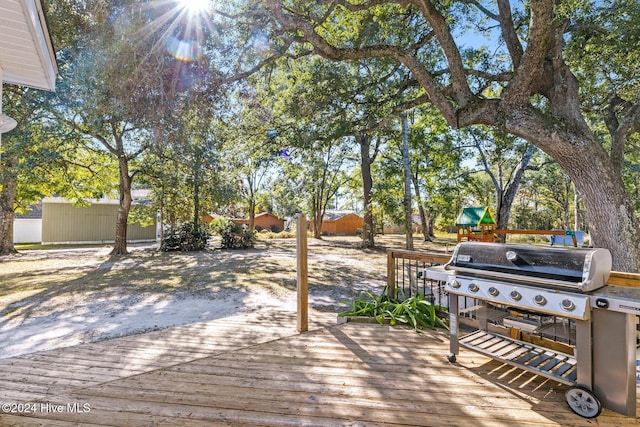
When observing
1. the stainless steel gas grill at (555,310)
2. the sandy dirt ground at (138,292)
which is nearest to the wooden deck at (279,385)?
the stainless steel gas grill at (555,310)

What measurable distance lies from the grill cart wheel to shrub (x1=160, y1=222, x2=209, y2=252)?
1421cm

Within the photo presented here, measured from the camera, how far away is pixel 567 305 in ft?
6.42

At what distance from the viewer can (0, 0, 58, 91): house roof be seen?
210 cm

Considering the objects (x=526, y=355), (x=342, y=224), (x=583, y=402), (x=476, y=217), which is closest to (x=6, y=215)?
(x=526, y=355)

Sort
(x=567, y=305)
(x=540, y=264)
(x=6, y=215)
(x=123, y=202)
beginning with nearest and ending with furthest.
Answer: (x=567, y=305), (x=540, y=264), (x=6, y=215), (x=123, y=202)

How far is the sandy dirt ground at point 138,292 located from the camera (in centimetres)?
405

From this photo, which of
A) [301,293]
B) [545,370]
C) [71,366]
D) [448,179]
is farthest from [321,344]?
[448,179]

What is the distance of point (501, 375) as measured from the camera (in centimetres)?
255

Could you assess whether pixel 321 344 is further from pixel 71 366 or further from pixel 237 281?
pixel 237 281

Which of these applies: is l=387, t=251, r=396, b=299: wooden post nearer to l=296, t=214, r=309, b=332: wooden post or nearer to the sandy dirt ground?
the sandy dirt ground

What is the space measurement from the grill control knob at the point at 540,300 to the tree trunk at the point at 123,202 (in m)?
13.2

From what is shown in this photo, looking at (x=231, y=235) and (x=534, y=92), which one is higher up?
(x=534, y=92)

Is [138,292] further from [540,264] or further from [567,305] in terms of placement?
[567,305]

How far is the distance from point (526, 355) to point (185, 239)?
14.0m
